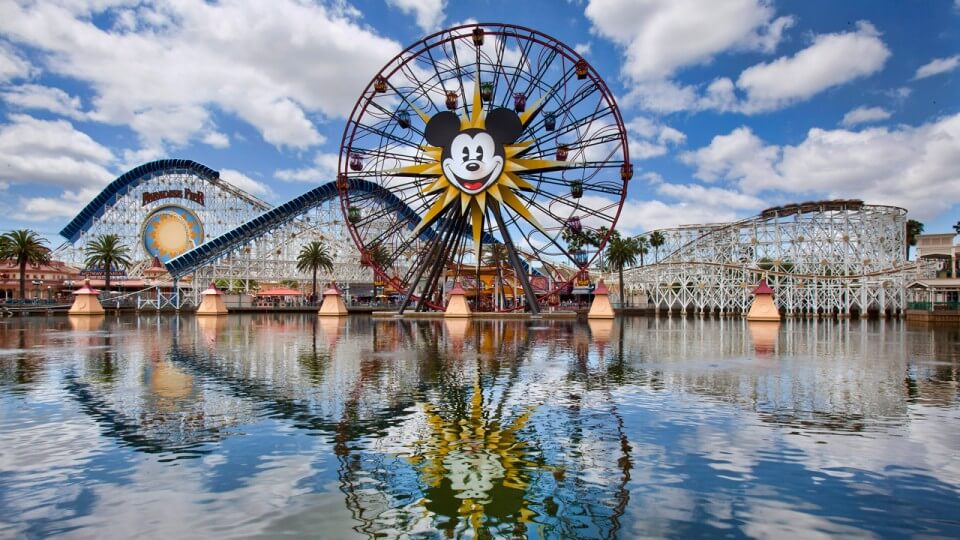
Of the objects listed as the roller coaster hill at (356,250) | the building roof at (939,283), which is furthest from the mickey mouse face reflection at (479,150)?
the building roof at (939,283)

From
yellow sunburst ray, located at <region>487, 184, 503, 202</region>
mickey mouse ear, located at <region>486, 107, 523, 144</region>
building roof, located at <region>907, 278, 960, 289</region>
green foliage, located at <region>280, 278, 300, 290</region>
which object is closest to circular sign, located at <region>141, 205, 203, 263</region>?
green foliage, located at <region>280, 278, 300, 290</region>

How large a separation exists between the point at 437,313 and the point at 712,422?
41.2 metres

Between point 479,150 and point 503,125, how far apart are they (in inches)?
96.4

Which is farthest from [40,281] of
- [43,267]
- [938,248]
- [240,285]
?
[938,248]

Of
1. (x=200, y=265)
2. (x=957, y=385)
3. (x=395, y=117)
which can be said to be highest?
(x=395, y=117)

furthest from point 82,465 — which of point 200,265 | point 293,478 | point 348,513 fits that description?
point 200,265

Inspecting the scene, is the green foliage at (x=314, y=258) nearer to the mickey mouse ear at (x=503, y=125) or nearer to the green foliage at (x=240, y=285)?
the green foliage at (x=240, y=285)

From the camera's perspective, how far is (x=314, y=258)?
260 feet

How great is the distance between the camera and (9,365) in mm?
21016

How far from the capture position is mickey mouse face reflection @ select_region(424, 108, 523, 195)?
45.3 m

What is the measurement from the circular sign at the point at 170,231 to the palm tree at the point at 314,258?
20472mm

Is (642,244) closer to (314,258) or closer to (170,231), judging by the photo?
(314,258)

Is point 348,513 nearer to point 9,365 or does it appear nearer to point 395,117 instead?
point 9,365

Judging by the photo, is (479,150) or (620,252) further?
(620,252)
